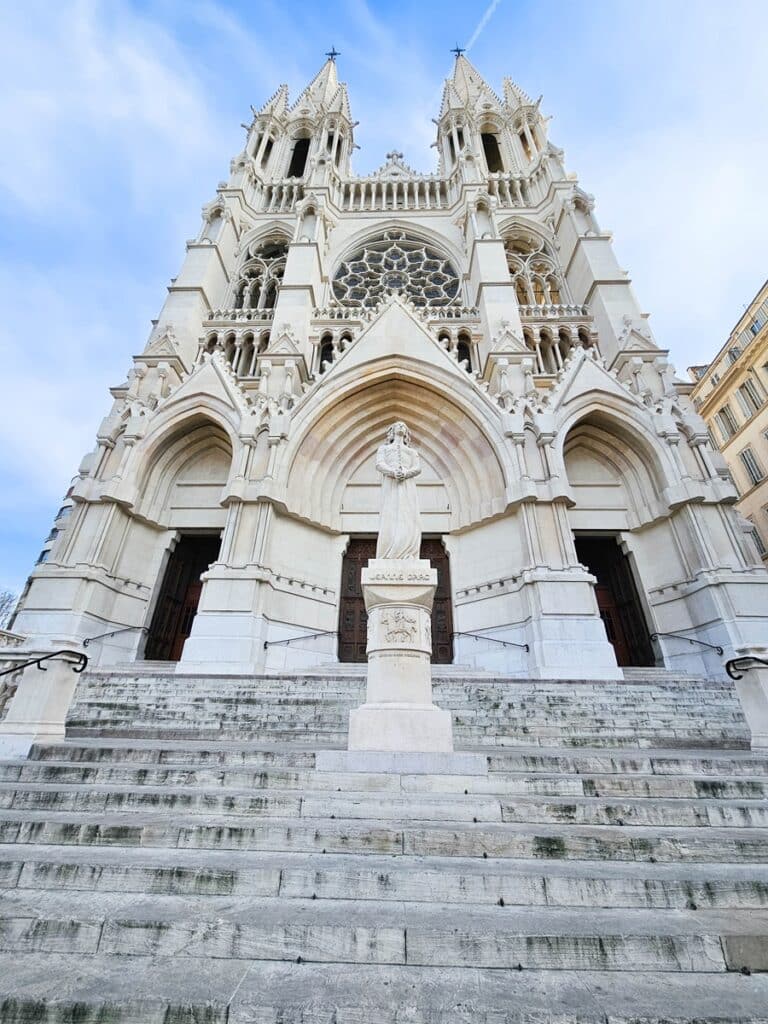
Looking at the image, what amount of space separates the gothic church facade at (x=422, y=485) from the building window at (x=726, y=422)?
13.1 m

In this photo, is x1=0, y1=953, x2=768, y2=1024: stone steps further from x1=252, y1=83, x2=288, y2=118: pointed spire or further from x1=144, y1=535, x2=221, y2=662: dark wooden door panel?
x1=252, y1=83, x2=288, y2=118: pointed spire

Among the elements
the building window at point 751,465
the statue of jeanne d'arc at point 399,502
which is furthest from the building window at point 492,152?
the statue of jeanne d'arc at point 399,502

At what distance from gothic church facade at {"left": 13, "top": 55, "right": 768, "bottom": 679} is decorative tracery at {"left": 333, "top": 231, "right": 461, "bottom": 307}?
430mm

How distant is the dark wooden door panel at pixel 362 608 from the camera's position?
39.8ft

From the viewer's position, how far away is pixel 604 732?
6059mm

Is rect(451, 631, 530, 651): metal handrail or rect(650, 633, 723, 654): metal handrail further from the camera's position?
rect(451, 631, 530, 651): metal handrail

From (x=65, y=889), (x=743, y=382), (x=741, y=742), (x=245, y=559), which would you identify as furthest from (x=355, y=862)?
(x=743, y=382)

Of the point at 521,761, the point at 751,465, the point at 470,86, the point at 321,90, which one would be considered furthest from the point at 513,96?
the point at 521,761

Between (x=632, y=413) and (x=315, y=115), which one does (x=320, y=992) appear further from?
(x=315, y=115)

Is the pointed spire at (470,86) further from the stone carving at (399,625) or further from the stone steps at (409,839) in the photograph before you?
the stone steps at (409,839)

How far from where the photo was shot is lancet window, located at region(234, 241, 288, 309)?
62.3 feet

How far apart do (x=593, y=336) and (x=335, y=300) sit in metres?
9.99

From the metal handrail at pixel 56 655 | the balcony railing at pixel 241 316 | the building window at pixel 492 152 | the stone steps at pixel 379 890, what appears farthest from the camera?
the building window at pixel 492 152

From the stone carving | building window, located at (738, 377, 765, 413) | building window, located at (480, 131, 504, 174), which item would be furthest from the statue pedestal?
building window, located at (480, 131, 504, 174)
